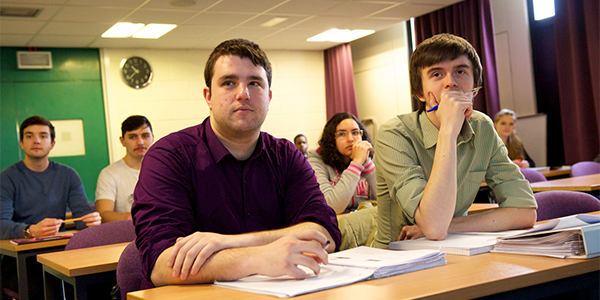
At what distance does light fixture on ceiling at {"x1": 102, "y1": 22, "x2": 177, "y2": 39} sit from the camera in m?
6.41

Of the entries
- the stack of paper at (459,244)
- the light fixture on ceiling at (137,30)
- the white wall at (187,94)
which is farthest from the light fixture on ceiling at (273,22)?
the stack of paper at (459,244)

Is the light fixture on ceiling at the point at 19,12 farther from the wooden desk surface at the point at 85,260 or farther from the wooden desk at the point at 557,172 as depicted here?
the wooden desk at the point at 557,172

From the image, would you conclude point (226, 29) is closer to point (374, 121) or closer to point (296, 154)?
point (374, 121)

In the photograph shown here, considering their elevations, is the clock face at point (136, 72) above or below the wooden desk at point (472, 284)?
above

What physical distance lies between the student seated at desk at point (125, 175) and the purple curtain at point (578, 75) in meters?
4.60

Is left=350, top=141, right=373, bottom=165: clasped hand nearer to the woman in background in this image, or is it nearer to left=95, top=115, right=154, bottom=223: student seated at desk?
left=95, top=115, right=154, bottom=223: student seated at desk

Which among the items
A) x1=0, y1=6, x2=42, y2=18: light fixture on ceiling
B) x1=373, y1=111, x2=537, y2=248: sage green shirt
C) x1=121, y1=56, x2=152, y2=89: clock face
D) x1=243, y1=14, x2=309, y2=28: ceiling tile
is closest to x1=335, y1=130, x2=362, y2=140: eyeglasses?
x1=373, y1=111, x2=537, y2=248: sage green shirt

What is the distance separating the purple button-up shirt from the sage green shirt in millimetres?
274

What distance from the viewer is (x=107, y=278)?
2.02 meters

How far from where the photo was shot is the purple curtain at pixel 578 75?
5566 millimetres

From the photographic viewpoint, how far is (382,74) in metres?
8.43

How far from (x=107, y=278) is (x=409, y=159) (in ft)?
4.04

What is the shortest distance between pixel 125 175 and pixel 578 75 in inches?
191

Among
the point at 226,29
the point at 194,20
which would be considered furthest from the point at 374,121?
the point at 194,20
